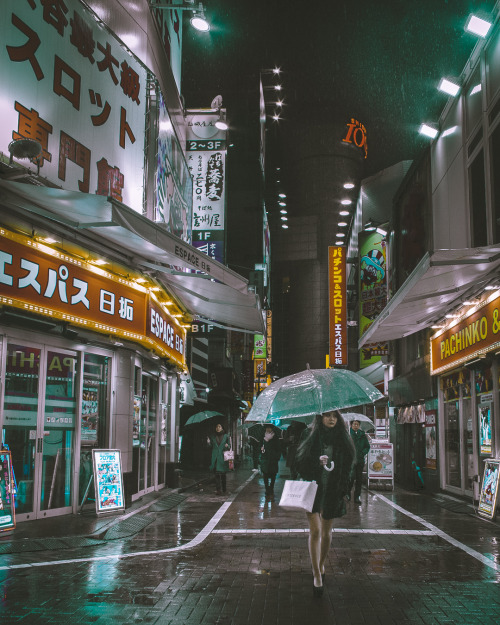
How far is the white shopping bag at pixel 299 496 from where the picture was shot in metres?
6.11

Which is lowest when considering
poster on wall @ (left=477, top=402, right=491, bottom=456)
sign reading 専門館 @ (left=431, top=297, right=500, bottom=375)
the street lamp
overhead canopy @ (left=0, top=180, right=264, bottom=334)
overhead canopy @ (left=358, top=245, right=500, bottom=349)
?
poster on wall @ (left=477, top=402, right=491, bottom=456)

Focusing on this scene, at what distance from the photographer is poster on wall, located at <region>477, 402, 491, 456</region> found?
12922 millimetres

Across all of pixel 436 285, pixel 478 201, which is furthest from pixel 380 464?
pixel 478 201

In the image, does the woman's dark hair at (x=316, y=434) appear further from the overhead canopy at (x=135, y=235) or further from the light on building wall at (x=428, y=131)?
the light on building wall at (x=428, y=131)

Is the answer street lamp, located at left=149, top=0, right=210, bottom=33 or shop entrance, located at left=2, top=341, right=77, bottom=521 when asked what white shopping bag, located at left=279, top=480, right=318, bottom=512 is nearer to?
shop entrance, located at left=2, top=341, right=77, bottom=521

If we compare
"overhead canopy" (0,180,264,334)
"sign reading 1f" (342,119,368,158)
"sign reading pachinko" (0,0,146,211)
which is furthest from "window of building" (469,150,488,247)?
"sign reading 1f" (342,119,368,158)

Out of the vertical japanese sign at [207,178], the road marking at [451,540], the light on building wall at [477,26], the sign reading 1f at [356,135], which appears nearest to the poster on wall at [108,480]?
the road marking at [451,540]

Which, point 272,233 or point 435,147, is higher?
point 272,233

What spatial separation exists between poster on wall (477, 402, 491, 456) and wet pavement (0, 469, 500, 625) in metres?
1.68

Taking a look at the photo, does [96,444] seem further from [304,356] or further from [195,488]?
[304,356]

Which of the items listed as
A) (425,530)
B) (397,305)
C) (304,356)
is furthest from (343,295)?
(304,356)

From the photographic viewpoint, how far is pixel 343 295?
3450cm

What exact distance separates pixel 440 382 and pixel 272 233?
287 ft

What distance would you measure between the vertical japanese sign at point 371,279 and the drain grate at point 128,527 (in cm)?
2052
